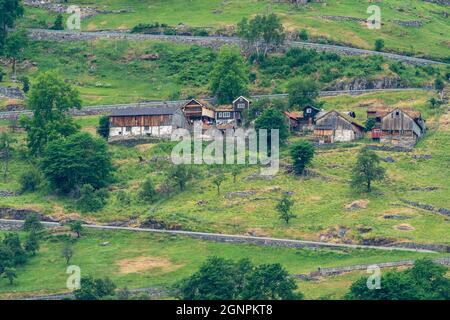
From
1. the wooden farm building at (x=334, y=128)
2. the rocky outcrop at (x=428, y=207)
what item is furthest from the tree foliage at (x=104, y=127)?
the rocky outcrop at (x=428, y=207)

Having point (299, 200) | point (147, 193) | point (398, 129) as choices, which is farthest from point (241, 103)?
point (299, 200)

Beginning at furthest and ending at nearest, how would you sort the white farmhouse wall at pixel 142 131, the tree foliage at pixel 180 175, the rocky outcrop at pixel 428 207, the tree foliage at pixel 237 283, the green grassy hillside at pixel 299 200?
the white farmhouse wall at pixel 142 131
the tree foliage at pixel 180 175
the rocky outcrop at pixel 428 207
the green grassy hillside at pixel 299 200
the tree foliage at pixel 237 283

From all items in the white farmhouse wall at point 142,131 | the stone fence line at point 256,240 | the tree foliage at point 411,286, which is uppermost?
the white farmhouse wall at point 142,131

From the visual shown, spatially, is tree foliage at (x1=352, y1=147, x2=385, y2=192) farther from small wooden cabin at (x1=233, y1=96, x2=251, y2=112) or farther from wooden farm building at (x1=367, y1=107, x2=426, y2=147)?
small wooden cabin at (x1=233, y1=96, x2=251, y2=112)

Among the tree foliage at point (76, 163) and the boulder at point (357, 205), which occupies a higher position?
the tree foliage at point (76, 163)

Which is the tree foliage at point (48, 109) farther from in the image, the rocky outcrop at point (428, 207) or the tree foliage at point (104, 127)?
the rocky outcrop at point (428, 207)
